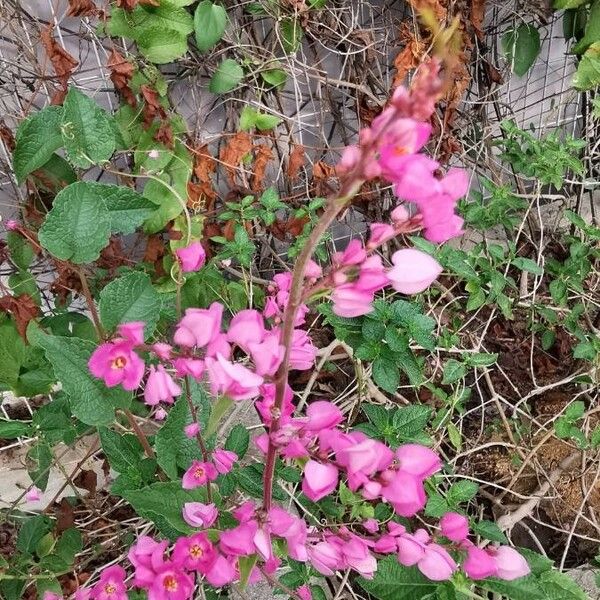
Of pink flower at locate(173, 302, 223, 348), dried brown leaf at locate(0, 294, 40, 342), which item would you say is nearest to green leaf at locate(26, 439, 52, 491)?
dried brown leaf at locate(0, 294, 40, 342)

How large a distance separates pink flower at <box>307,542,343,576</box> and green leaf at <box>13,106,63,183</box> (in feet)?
2.35

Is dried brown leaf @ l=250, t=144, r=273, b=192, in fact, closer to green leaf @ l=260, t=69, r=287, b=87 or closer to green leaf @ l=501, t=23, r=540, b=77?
green leaf @ l=260, t=69, r=287, b=87

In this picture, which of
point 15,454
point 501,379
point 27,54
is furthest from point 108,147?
point 501,379

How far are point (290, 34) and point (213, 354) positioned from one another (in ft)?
4.46

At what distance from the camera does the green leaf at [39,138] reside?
1012mm

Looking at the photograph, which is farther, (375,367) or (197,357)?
(375,367)

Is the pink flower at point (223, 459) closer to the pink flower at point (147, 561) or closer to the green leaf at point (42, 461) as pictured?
the pink flower at point (147, 561)

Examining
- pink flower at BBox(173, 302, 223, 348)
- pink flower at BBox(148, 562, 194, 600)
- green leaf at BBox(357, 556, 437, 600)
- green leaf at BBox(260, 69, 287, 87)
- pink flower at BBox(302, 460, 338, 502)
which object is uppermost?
green leaf at BBox(260, 69, 287, 87)

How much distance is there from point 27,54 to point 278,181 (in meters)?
0.75

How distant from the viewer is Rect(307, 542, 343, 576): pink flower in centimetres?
71

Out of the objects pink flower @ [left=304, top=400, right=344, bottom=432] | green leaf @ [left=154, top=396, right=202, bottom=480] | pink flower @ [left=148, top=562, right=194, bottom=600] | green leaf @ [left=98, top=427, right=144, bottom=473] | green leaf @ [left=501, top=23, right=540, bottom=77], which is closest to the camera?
pink flower @ [left=304, top=400, right=344, bottom=432]

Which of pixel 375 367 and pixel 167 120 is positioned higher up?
pixel 167 120

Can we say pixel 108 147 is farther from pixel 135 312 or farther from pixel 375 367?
pixel 375 367

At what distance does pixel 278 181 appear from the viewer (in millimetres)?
1950
